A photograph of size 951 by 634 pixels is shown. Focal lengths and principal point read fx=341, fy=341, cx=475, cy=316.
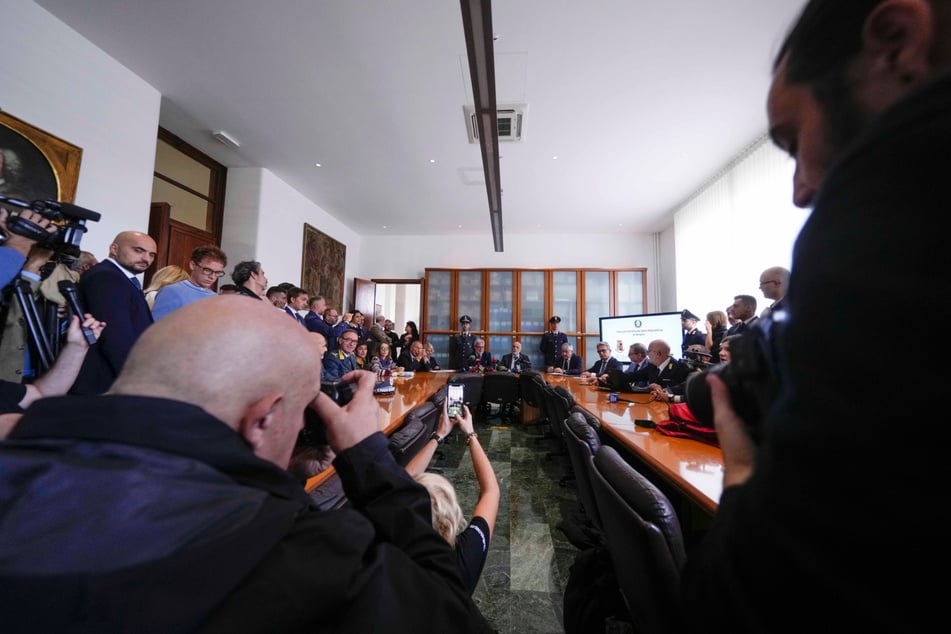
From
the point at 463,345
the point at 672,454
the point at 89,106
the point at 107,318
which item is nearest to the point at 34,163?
the point at 89,106

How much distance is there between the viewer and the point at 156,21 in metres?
2.73

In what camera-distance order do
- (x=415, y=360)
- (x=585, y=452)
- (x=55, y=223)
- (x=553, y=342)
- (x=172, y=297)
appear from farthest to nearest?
(x=553, y=342), (x=415, y=360), (x=172, y=297), (x=55, y=223), (x=585, y=452)

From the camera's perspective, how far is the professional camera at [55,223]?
1.51 meters

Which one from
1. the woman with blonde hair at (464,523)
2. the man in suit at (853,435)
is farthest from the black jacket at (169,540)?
the woman with blonde hair at (464,523)

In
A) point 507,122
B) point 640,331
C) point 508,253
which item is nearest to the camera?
point 507,122

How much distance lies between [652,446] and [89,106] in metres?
5.07

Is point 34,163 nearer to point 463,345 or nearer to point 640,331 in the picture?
point 463,345

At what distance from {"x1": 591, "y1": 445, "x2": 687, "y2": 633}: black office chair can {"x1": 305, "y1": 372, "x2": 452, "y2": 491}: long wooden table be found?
0.77 m

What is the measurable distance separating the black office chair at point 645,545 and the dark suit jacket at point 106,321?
7.81ft

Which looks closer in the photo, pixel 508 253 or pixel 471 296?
pixel 471 296

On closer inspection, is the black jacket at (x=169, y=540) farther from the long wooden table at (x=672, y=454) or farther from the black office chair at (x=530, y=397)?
the black office chair at (x=530, y=397)

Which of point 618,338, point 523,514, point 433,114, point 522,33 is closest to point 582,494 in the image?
point 523,514

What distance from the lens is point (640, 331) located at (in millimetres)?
6406

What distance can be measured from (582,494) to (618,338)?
577cm
